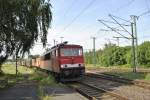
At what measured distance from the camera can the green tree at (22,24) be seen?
24359mm

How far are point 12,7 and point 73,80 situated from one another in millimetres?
9210

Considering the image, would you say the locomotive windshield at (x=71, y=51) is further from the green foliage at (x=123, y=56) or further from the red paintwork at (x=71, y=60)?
the green foliage at (x=123, y=56)

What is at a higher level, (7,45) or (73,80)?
(7,45)

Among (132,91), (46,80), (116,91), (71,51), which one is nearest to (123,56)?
(71,51)

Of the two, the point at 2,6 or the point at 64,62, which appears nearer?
the point at 2,6

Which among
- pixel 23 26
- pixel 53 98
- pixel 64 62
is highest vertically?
pixel 23 26

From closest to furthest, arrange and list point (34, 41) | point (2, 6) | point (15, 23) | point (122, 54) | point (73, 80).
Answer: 1. point (2, 6)
2. point (15, 23)
3. point (34, 41)
4. point (73, 80)
5. point (122, 54)

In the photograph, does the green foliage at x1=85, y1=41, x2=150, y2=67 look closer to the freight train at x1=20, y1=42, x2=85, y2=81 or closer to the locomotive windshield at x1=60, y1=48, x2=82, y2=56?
the locomotive windshield at x1=60, y1=48, x2=82, y2=56

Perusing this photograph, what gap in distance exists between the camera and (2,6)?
22.8 meters

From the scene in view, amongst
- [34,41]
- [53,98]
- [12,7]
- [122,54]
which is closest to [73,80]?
[34,41]

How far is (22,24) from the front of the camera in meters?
26.7

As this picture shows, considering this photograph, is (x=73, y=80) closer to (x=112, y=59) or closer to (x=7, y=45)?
(x=7, y=45)

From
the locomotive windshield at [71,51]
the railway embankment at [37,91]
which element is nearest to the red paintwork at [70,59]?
the locomotive windshield at [71,51]

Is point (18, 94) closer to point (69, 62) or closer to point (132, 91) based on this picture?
point (132, 91)
